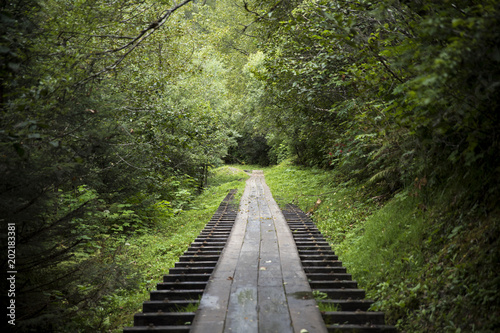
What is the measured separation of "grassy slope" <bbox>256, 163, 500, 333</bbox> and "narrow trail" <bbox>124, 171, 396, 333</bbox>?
17.7 inches

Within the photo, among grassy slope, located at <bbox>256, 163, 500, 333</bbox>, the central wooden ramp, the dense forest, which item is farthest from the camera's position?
the central wooden ramp

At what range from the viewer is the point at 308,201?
41.8ft

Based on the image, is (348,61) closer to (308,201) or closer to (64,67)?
(308,201)

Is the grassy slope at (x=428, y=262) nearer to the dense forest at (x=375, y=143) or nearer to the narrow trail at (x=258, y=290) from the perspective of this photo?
the dense forest at (x=375, y=143)

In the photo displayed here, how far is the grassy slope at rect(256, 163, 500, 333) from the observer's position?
10.6ft

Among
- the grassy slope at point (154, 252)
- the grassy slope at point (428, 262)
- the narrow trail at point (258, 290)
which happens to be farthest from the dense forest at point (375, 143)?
the narrow trail at point (258, 290)

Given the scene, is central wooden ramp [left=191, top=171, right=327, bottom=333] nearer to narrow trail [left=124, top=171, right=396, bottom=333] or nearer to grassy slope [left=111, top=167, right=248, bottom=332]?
narrow trail [left=124, top=171, right=396, bottom=333]

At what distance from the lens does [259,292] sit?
14.7 ft

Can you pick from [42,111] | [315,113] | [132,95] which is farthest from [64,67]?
[315,113]

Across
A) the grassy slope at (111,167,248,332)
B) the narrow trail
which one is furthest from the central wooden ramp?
the grassy slope at (111,167,248,332)

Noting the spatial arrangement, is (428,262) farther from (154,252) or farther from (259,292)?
(154,252)

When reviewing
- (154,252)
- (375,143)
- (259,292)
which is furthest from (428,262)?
(154,252)

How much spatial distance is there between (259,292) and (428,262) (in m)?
2.41

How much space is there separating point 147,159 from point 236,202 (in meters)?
4.59
